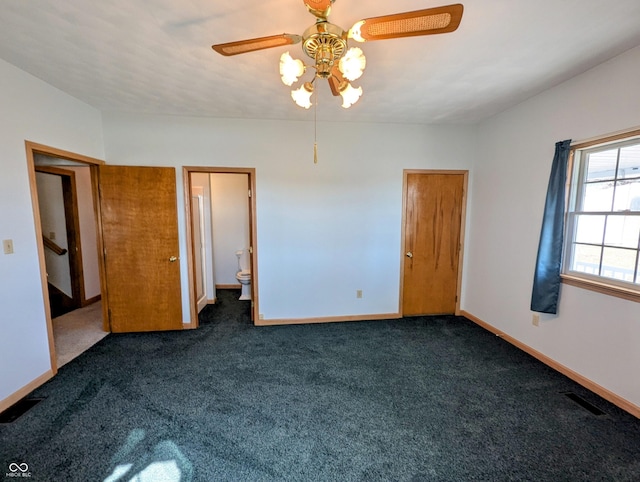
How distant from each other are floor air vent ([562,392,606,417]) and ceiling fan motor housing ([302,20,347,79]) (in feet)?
9.83

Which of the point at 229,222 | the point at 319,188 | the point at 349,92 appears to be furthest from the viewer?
the point at 229,222

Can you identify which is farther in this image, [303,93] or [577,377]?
[577,377]

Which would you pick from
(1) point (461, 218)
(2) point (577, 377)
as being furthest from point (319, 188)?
(2) point (577, 377)

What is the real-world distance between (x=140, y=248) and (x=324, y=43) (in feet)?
9.98

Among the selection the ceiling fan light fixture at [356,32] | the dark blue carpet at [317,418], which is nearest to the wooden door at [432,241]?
the dark blue carpet at [317,418]

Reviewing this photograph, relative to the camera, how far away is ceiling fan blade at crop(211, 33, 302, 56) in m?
1.25

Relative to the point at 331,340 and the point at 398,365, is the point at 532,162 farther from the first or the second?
the point at 331,340

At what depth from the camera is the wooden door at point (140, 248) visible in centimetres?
304

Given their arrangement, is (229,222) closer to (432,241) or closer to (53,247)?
(53,247)

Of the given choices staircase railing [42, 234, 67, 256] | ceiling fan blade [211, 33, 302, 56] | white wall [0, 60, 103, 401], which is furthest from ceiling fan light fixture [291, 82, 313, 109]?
staircase railing [42, 234, 67, 256]

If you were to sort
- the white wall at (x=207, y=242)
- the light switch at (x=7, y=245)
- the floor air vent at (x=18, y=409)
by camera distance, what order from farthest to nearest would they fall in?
the white wall at (x=207, y=242) → the light switch at (x=7, y=245) → the floor air vent at (x=18, y=409)

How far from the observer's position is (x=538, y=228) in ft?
8.79

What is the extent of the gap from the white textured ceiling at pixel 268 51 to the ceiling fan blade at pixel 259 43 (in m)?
0.32

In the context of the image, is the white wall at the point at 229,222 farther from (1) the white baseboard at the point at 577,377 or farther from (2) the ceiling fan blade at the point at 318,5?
(1) the white baseboard at the point at 577,377
